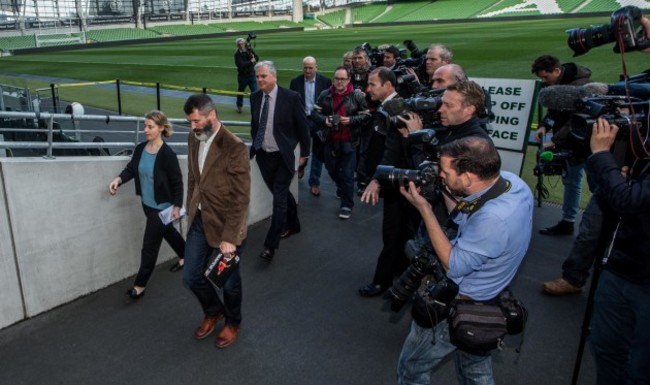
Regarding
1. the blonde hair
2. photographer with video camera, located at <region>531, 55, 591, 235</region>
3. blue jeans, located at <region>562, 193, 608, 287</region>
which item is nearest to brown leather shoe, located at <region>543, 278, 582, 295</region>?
blue jeans, located at <region>562, 193, 608, 287</region>

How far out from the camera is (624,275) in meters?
2.37

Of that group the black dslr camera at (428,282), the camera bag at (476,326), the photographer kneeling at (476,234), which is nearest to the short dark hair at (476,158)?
the photographer kneeling at (476,234)

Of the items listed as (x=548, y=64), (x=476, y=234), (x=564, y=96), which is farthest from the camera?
(x=548, y=64)

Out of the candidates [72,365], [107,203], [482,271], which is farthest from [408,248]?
[107,203]

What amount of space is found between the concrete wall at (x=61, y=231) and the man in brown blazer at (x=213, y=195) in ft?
4.25

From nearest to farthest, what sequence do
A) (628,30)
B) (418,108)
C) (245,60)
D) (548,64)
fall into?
1. (628,30)
2. (418,108)
3. (548,64)
4. (245,60)

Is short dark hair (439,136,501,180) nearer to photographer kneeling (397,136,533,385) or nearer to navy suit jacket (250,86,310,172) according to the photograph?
photographer kneeling (397,136,533,385)

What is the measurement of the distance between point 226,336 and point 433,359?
1.93 m

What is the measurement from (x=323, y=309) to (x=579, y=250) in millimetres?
2425

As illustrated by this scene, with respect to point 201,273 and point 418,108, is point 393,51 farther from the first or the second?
point 201,273

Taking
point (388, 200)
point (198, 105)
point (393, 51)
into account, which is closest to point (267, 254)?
point (388, 200)

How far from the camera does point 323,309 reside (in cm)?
420

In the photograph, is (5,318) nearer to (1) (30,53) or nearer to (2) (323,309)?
(2) (323,309)

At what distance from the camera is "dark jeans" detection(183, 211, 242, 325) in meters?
3.53
